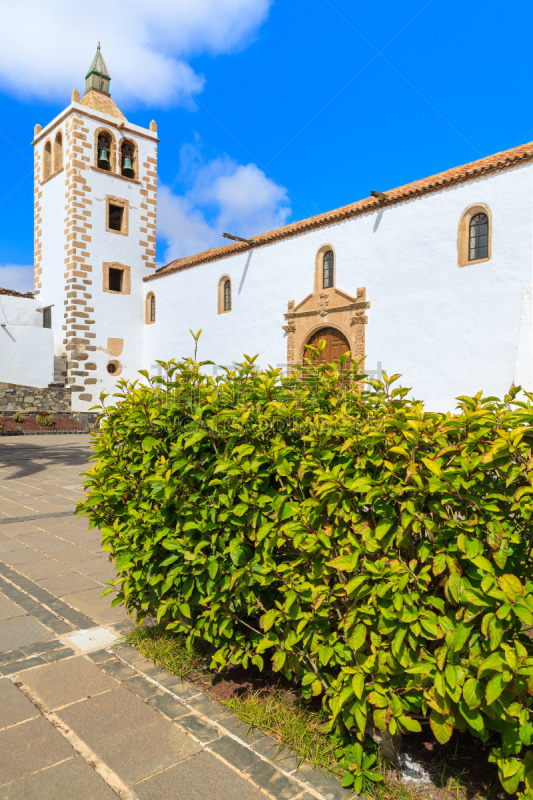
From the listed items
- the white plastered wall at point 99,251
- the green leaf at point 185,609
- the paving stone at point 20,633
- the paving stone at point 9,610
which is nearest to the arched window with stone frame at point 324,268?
the white plastered wall at point 99,251

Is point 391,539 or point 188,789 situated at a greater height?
point 391,539

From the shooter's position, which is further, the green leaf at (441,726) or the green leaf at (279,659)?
the green leaf at (279,659)

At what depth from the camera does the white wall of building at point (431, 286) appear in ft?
31.5

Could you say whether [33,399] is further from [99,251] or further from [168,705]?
[168,705]

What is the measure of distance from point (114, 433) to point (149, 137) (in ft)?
68.6

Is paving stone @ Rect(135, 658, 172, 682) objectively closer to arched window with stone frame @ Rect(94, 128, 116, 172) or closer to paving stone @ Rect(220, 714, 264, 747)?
paving stone @ Rect(220, 714, 264, 747)

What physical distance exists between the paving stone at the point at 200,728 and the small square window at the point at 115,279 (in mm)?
19597

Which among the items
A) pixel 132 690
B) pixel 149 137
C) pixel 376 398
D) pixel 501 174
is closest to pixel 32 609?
pixel 132 690

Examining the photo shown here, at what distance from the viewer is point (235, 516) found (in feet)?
7.18

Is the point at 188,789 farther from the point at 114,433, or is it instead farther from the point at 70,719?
the point at 114,433

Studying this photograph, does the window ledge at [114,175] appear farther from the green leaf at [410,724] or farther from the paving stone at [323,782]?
the green leaf at [410,724]

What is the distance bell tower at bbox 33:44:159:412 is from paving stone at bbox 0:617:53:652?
16715mm

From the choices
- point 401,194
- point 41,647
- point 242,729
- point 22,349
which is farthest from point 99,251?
point 242,729

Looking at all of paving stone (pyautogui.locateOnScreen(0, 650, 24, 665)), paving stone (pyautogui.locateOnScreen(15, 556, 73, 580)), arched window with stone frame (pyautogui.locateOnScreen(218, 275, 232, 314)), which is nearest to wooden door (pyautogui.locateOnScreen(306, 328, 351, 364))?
arched window with stone frame (pyautogui.locateOnScreen(218, 275, 232, 314))
